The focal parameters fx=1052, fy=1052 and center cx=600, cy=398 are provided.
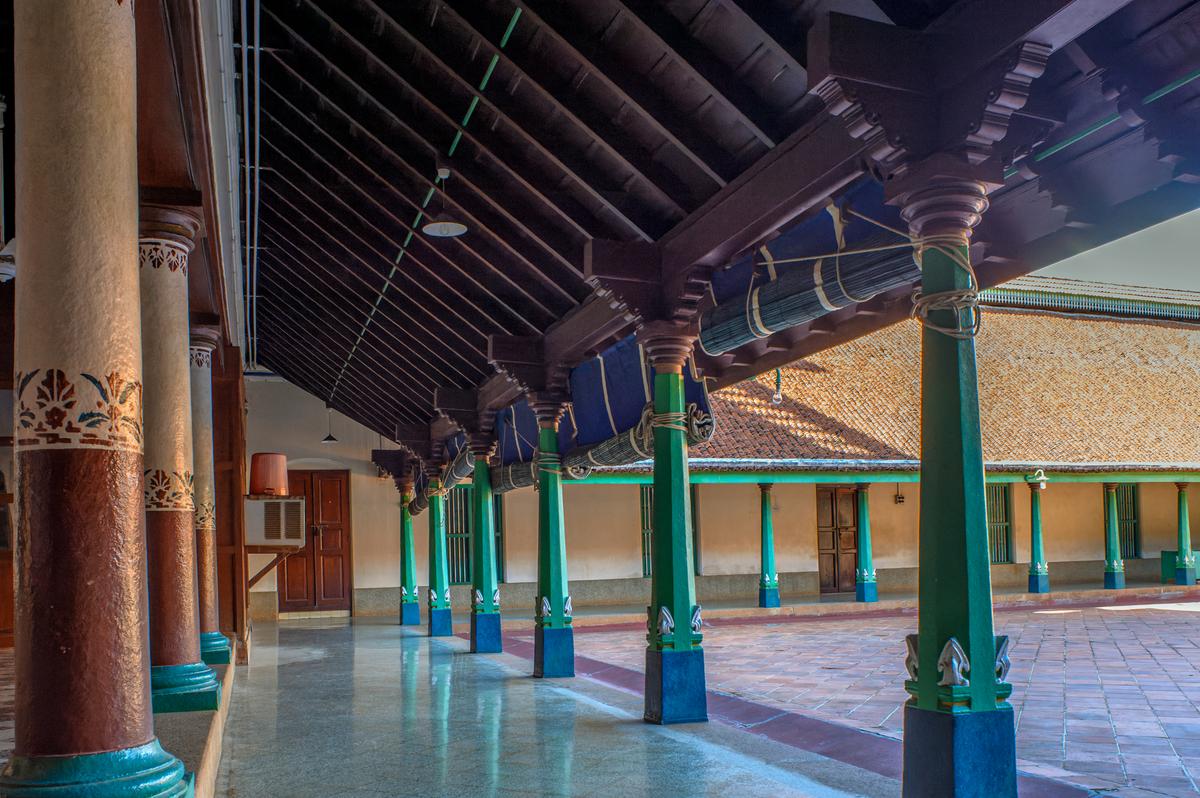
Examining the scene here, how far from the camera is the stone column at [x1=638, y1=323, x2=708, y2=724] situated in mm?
6637

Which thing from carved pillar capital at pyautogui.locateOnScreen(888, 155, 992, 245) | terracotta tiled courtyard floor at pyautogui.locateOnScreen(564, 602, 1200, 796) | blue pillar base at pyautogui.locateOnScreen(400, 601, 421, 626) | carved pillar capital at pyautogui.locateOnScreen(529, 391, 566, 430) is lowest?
blue pillar base at pyautogui.locateOnScreen(400, 601, 421, 626)

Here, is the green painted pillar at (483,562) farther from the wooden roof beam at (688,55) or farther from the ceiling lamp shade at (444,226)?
the wooden roof beam at (688,55)

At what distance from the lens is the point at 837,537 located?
2197 cm

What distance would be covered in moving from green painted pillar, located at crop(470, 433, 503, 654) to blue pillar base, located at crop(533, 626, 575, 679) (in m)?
2.56

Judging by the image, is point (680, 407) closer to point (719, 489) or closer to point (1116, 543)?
point (719, 489)

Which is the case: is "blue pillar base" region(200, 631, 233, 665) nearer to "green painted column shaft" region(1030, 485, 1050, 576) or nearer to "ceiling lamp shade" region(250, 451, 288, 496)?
"ceiling lamp shade" region(250, 451, 288, 496)

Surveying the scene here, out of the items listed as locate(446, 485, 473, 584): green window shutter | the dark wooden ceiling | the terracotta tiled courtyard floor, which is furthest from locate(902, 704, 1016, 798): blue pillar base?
locate(446, 485, 473, 584): green window shutter

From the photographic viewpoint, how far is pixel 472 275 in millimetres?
8938

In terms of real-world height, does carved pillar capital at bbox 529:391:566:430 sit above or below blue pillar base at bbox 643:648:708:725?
above

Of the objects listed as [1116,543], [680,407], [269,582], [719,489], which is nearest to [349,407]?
[269,582]

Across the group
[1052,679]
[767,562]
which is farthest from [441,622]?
[1052,679]

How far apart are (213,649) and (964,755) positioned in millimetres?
5522

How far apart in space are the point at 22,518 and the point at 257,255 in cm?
921

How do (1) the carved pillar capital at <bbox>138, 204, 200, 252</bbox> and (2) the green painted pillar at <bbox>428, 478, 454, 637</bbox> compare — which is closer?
(1) the carved pillar capital at <bbox>138, 204, 200, 252</bbox>
